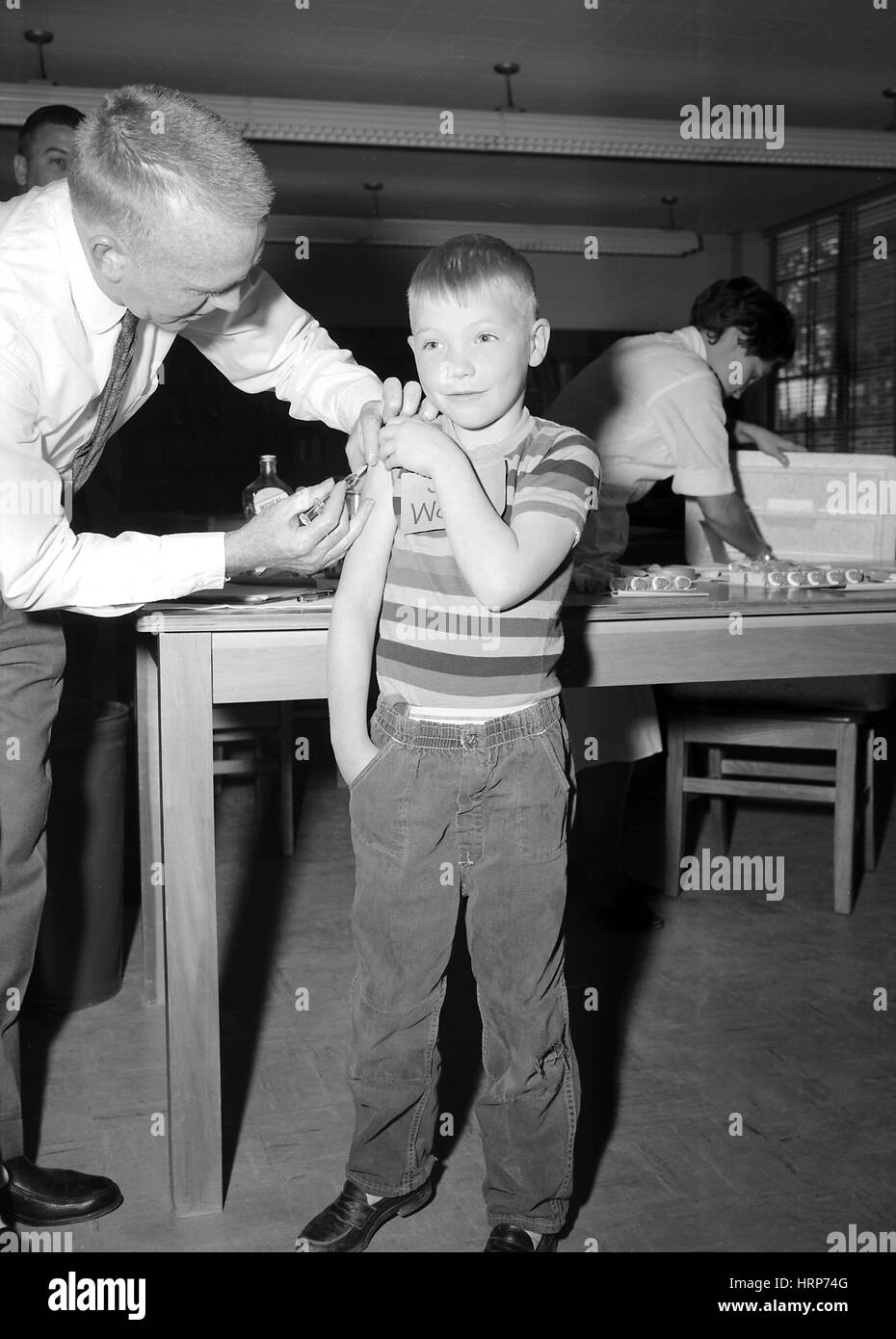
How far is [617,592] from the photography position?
2.10 meters

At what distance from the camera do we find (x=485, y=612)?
1.48 metres

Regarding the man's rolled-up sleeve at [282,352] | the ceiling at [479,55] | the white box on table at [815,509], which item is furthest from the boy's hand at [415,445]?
the ceiling at [479,55]

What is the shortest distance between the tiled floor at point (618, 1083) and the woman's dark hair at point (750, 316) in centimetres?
141

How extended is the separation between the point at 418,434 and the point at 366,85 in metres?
6.45

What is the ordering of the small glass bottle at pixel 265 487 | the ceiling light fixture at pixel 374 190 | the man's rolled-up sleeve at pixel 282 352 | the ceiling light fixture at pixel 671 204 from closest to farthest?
the man's rolled-up sleeve at pixel 282 352 → the small glass bottle at pixel 265 487 → the ceiling light fixture at pixel 374 190 → the ceiling light fixture at pixel 671 204

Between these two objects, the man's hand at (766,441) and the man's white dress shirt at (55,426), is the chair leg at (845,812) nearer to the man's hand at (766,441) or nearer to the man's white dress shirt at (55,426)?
the man's hand at (766,441)

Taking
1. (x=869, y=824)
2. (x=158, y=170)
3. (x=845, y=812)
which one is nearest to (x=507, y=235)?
(x=869, y=824)

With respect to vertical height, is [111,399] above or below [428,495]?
above

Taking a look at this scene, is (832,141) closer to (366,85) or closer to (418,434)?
(366,85)

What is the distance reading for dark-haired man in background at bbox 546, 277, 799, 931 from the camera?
287 centimetres

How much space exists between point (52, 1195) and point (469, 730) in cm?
92

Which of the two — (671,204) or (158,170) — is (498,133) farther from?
(158,170)

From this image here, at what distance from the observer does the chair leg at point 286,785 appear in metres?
3.54
